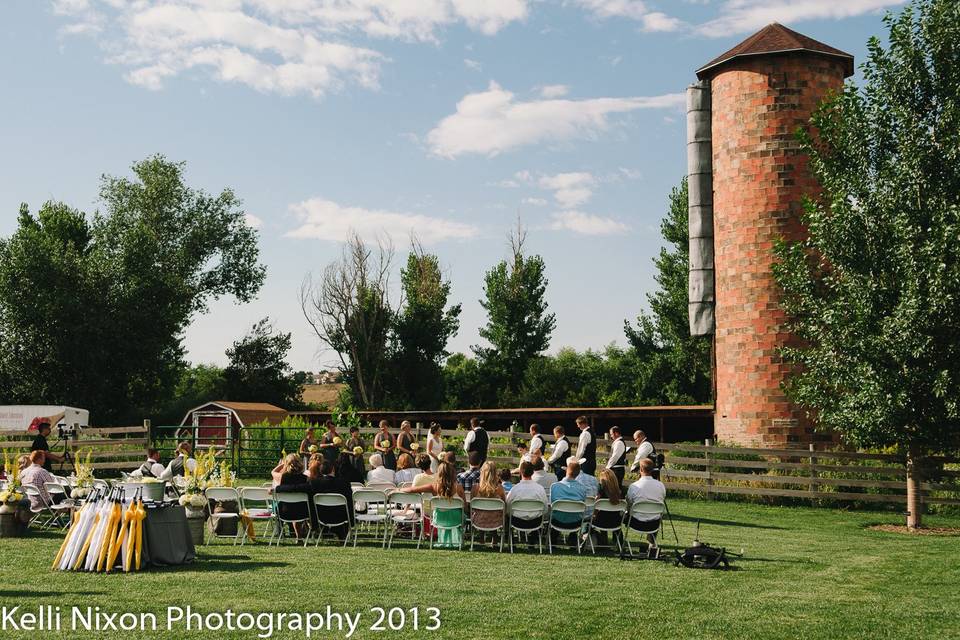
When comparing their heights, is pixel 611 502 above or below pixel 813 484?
above

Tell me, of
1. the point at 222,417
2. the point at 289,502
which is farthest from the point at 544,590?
the point at 222,417

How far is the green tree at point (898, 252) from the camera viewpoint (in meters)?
18.2

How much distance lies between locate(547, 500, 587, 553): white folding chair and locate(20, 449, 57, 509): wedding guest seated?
7.66 metres

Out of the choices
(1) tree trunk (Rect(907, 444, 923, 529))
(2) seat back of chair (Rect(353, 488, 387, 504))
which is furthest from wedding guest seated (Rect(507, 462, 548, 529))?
(1) tree trunk (Rect(907, 444, 923, 529))

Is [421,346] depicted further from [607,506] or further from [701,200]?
[607,506]

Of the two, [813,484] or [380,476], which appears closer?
[380,476]

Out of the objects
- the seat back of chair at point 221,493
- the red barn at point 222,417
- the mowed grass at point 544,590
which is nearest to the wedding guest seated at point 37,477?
the mowed grass at point 544,590

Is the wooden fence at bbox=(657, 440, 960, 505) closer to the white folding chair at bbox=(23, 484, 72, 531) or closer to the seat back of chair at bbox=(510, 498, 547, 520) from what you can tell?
the seat back of chair at bbox=(510, 498, 547, 520)

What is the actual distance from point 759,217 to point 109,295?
113 feet

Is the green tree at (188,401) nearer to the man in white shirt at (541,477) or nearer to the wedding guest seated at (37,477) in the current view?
the wedding guest seated at (37,477)

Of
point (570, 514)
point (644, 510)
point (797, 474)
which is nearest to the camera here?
point (644, 510)

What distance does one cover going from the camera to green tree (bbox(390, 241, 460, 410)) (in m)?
57.9

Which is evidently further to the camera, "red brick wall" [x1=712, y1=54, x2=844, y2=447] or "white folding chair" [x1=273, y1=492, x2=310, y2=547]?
"red brick wall" [x1=712, y1=54, x2=844, y2=447]

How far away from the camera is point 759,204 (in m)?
25.4
